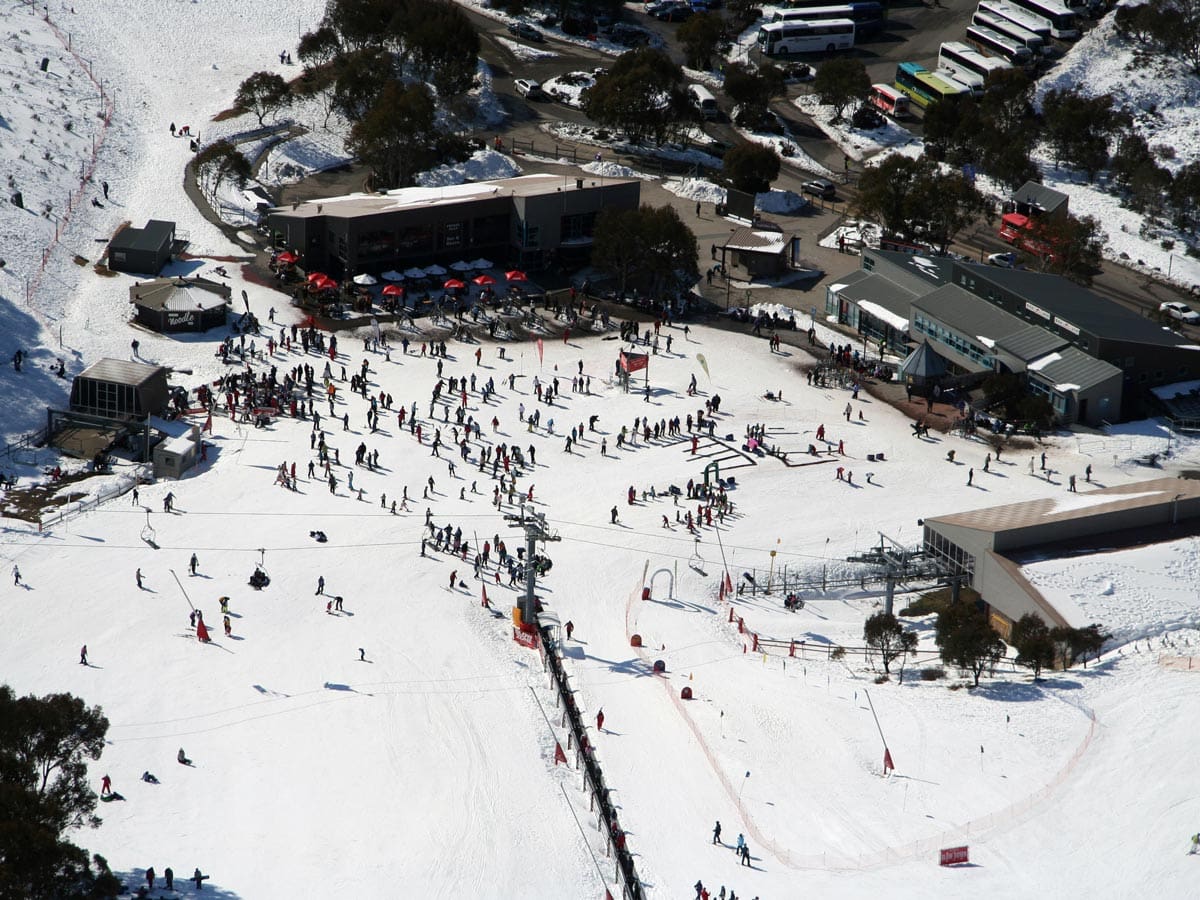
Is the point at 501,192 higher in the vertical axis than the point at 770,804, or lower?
higher

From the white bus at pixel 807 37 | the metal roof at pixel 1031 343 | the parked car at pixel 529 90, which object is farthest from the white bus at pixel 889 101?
the metal roof at pixel 1031 343

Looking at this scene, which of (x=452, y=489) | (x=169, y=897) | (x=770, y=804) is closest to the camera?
(x=169, y=897)

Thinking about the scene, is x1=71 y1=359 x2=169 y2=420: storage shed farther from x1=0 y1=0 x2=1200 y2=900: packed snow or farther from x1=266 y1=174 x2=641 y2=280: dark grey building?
x1=266 y1=174 x2=641 y2=280: dark grey building

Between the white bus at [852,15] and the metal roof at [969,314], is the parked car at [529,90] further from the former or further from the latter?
the metal roof at [969,314]

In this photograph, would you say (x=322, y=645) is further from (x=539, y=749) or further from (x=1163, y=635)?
(x=1163, y=635)

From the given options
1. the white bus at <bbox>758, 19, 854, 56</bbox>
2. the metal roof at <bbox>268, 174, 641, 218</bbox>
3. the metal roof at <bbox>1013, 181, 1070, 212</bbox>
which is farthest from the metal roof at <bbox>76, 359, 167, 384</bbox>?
the white bus at <bbox>758, 19, 854, 56</bbox>

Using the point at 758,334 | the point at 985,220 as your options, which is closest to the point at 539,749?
the point at 758,334
